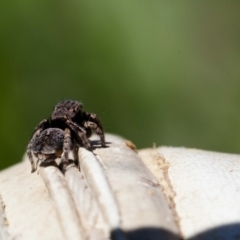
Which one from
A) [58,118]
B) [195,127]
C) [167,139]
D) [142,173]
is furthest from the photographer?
[195,127]

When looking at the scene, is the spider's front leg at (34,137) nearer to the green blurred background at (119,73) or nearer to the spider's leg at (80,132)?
the spider's leg at (80,132)

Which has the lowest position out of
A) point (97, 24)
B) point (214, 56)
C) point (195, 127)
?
point (195, 127)

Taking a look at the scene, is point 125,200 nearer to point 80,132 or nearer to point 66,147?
point 66,147

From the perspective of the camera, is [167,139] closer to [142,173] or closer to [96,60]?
[96,60]

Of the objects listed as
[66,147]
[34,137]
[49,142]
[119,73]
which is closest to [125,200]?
[66,147]

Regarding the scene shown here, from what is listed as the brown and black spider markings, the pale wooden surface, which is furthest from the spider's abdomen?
the pale wooden surface

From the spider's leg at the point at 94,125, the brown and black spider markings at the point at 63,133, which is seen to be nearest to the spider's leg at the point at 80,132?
the brown and black spider markings at the point at 63,133

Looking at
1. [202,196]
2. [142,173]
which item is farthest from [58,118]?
[202,196]
